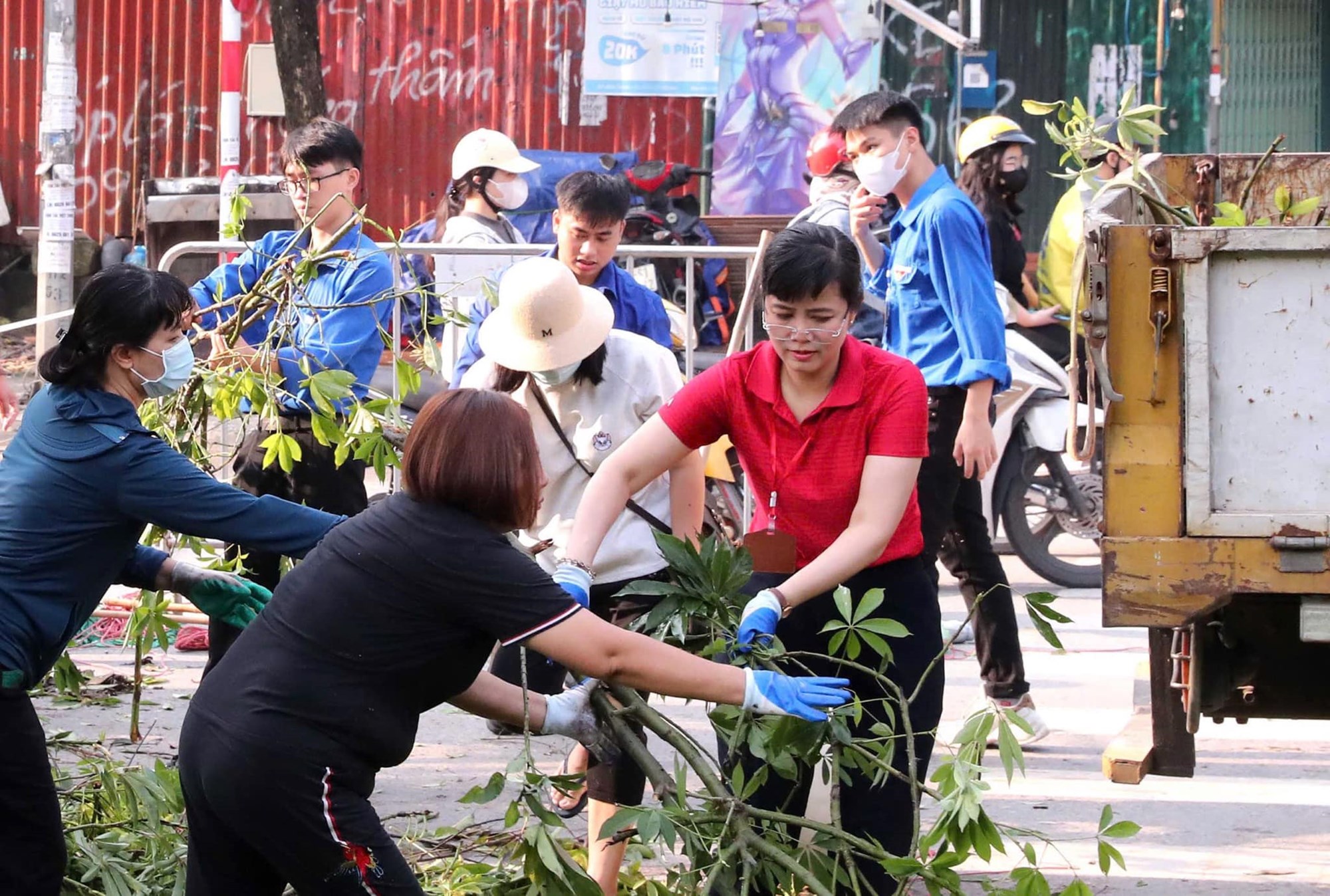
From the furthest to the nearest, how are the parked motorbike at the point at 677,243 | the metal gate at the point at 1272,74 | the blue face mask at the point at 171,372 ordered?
1. the metal gate at the point at 1272,74
2. the parked motorbike at the point at 677,243
3. the blue face mask at the point at 171,372

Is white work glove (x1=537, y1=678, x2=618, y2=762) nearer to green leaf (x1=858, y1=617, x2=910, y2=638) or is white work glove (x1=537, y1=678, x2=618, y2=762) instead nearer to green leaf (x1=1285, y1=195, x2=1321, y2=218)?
green leaf (x1=858, y1=617, x2=910, y2=638)

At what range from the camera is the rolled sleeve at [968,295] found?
16.7 ft

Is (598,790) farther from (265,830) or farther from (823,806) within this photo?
(265,830)

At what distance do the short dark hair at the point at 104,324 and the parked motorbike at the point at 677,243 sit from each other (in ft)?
14.7

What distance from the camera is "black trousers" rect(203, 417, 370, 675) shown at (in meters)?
5.15

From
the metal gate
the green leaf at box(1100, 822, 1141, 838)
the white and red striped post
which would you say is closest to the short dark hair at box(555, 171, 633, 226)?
the green leaf at box(1100, 822, 1141, 838)

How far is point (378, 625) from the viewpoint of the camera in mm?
2814

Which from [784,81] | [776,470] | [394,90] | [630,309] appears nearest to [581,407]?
[630,309]

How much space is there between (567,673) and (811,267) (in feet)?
4.73

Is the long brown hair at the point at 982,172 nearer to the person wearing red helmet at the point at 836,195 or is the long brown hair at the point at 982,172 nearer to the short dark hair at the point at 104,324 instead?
the person wearing red helmet at the point at 836,195

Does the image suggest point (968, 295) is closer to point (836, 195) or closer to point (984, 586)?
point (984, 586)

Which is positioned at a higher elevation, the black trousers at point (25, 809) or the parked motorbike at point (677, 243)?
the parked motorbike at point (677, 243)

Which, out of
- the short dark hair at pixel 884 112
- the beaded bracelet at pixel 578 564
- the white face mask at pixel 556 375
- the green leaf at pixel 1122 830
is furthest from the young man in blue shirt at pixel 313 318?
the green leaf at pixel 1122 830

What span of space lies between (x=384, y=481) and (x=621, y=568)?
92 centimetres
